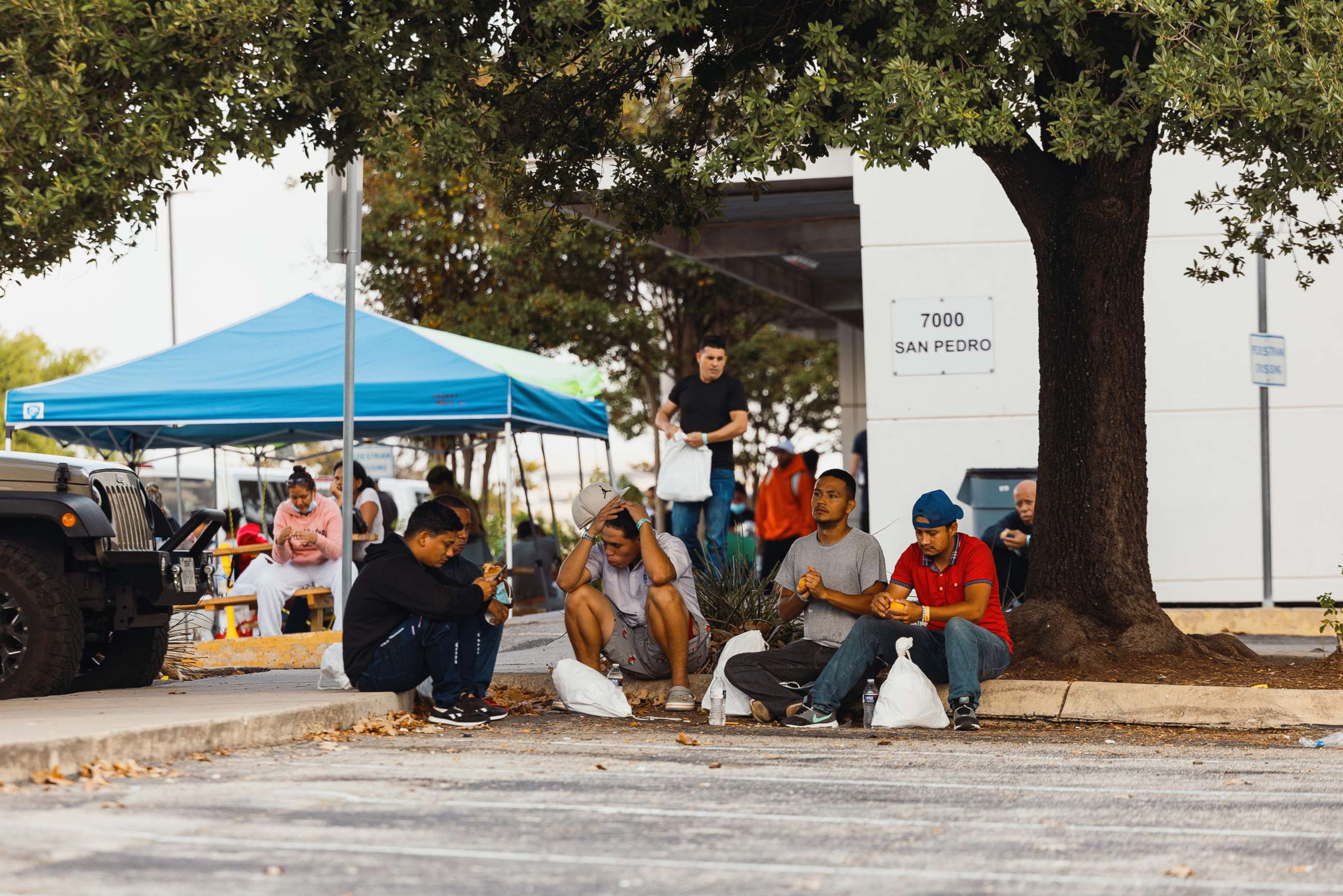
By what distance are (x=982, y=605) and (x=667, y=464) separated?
4.06m

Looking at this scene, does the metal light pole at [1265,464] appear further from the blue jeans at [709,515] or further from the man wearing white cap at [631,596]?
the man wearing white cap at [631,596]

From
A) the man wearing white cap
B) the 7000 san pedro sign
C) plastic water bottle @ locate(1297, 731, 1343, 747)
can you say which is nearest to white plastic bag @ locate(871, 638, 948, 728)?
the man wearing white cap

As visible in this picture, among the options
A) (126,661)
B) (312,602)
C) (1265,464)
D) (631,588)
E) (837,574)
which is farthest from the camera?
(1265,464)

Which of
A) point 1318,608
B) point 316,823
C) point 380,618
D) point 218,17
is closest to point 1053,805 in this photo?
point 316,823

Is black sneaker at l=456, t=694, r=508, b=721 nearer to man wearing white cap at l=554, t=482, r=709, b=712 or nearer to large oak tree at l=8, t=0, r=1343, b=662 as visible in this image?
man wearing white cap at l=554, t=482, r=709, b=712

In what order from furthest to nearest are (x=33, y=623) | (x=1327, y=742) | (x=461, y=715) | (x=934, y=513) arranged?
1. (x=934, y=513)
2. (x=33, y=623)
3. (x=461, y=715)
4. (x=1327, y=742)

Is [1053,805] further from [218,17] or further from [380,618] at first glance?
[218,17]

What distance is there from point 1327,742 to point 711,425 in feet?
17.7

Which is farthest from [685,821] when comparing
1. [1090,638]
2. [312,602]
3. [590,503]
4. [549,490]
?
[549,490]

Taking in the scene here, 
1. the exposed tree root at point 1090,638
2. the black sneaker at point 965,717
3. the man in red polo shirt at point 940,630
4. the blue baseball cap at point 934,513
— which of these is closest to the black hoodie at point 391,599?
the man in red polo shirt at point 940,630

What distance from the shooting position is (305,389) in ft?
47.6

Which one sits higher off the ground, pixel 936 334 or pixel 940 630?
pixel 936 334

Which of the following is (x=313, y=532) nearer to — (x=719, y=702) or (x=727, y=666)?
(x=727, y=666)

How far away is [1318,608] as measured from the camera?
1352cm
